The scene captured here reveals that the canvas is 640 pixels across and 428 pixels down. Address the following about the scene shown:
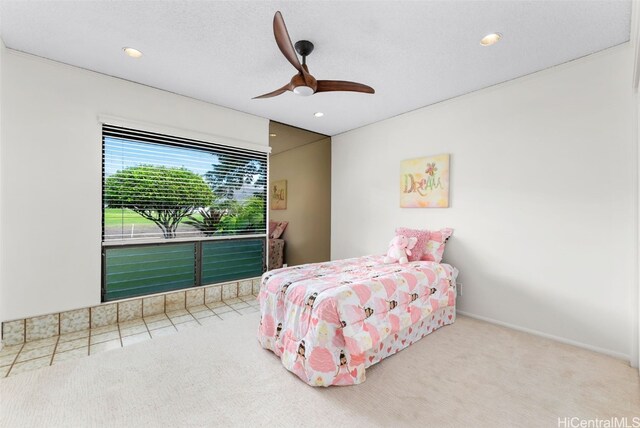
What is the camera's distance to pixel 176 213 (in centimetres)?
346

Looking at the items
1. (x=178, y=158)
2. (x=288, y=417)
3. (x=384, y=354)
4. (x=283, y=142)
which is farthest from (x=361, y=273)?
(x=283, y=142)

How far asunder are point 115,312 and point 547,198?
4559 millimetres

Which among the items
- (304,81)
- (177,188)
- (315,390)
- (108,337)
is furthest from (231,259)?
(304,81)

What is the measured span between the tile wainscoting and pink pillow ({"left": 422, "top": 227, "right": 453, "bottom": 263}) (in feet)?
8.12

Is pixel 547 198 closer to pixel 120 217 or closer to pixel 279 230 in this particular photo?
pixel 279 230

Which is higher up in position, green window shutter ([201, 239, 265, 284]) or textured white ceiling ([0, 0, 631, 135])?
textured white ceiling ([0, 0, 631, 135])

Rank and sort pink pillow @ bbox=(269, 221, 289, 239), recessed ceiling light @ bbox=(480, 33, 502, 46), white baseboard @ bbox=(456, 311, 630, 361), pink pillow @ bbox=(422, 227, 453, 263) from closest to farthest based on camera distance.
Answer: recessed ceiling light @ bbox=(480, 33, 502, 46) < white baseboard @ bbox=(456, 311, 630, 361) < pink pillow @ bbox=(422, 227, 453, 263) < pink pillow @ bbox=(269, 221, 289, 239)

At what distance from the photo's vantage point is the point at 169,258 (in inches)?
135

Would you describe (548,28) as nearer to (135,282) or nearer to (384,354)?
(384,354)

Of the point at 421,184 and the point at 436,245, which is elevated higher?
the point at 421,184

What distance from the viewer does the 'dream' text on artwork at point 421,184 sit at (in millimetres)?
3566

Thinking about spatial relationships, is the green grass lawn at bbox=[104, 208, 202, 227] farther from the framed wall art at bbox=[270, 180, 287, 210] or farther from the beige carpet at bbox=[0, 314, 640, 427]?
the framed wall art at bbox=[270, 180, 287, 210]

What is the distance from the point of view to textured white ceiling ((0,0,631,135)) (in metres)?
1.97

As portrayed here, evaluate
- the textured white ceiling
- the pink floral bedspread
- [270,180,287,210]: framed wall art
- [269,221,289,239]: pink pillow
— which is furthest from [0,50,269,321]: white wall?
[269,221,289,239]: pink pillow
